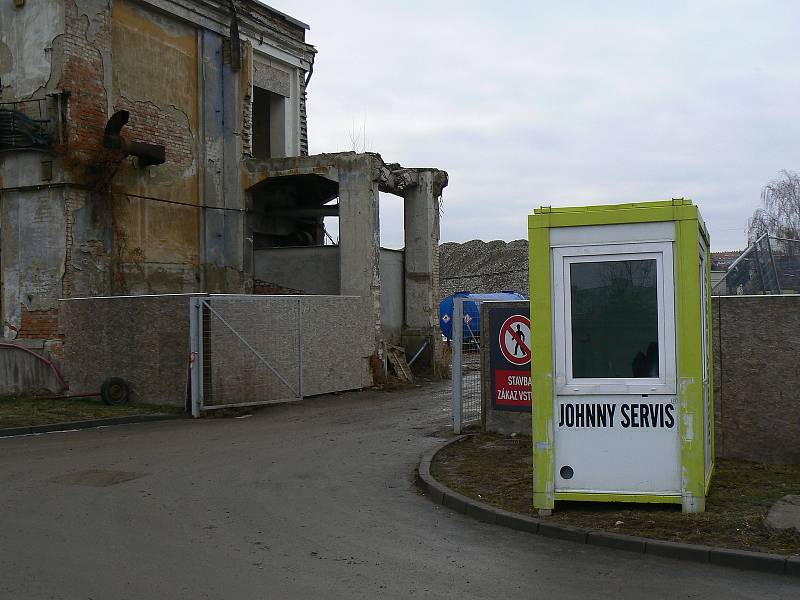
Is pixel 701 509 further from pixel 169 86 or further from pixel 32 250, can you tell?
pixel 169 86

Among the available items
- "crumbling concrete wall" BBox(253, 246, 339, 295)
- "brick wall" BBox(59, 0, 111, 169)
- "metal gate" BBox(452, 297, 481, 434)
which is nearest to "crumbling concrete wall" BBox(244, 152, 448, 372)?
"crumbling concrete wall" BBox(253, 246, 339, 295)

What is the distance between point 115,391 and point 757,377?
482 inches

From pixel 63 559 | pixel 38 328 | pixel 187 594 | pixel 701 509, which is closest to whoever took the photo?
pixel 187 594

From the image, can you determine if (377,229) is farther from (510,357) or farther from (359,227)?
(510,357)

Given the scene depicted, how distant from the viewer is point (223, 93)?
24016 mm

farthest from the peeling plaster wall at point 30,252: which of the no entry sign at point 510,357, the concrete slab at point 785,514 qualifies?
the concrete slab at point 785,514

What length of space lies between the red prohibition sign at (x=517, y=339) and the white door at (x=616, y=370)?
13.9 ft

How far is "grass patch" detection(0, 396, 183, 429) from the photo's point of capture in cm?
1518

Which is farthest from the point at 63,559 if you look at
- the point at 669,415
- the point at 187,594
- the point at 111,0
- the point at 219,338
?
the point at 111,0

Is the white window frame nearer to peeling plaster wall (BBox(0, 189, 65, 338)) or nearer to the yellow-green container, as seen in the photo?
the yellow-green container

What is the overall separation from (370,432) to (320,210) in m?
12.0

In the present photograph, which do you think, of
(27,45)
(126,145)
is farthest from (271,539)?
(27,45)

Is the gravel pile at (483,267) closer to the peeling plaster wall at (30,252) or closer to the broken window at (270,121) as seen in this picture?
the broken window at (270,121)

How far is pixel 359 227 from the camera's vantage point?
2264 centimetres
